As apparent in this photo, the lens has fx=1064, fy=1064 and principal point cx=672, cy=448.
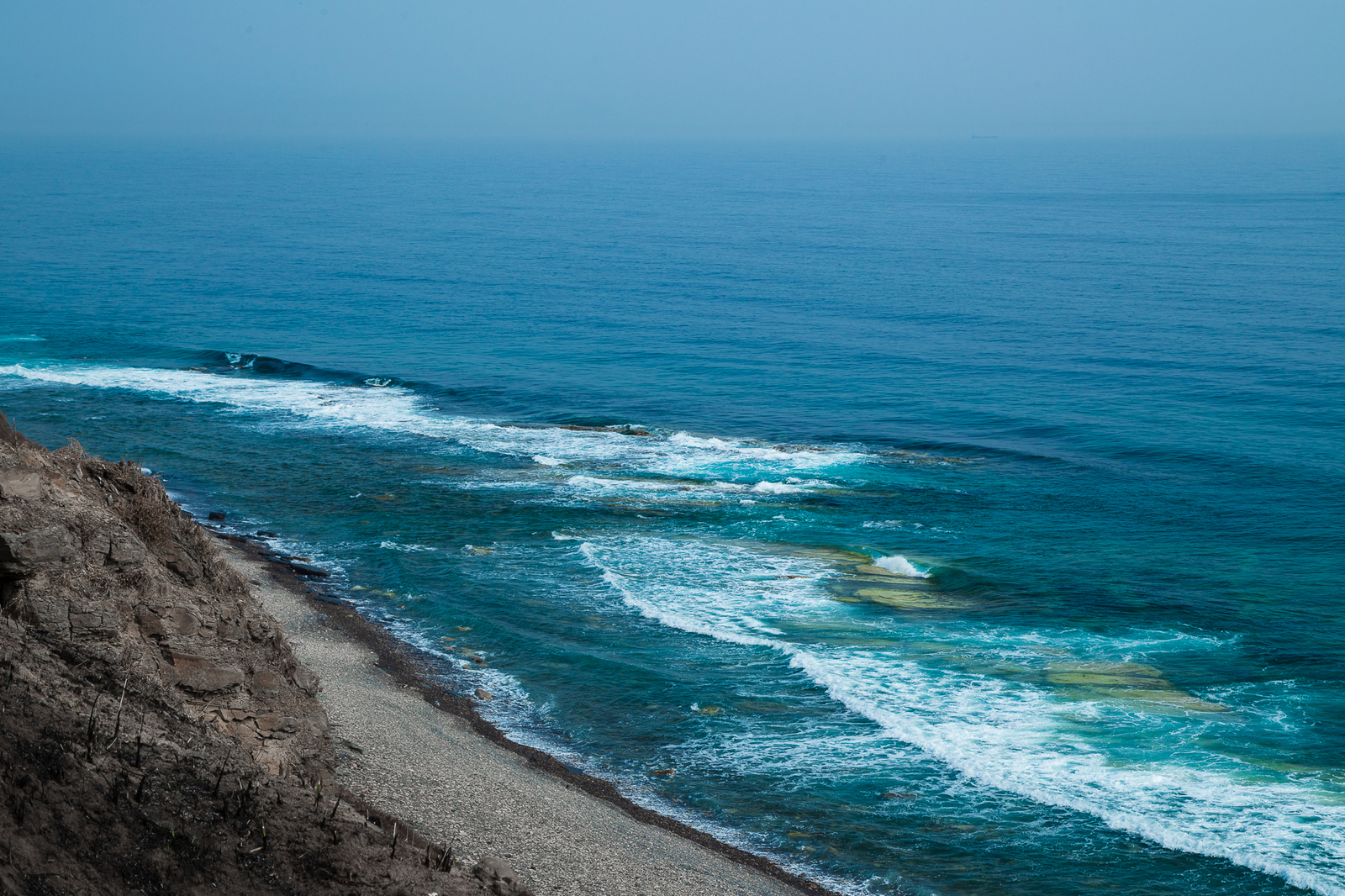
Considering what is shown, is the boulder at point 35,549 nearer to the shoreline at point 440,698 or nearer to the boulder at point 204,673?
the boulder at point 204,673

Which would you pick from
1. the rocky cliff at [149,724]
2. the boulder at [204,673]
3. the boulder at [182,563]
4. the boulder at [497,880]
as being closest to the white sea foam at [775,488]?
the rocky cliff at [149,724]

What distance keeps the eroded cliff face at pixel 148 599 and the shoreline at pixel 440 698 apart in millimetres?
5559

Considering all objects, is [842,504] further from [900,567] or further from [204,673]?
[204,673]

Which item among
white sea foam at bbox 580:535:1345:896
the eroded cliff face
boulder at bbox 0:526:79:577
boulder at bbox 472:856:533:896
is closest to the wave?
white sea foam at bbox 580:535:1345:896

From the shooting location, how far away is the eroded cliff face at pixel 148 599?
44.9 feet

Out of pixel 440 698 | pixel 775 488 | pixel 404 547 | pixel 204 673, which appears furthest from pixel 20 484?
pixel 775 488

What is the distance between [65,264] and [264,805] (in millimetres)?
95389

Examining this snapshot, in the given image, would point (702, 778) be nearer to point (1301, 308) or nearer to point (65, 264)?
point (1301, 308)

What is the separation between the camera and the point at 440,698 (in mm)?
24672

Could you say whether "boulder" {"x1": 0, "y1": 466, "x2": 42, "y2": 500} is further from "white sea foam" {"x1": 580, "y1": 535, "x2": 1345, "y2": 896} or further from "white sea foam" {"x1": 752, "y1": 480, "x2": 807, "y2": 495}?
"white sea foam" {"x1": 752, "y1": 480, "x2": 807, "y2": 495}

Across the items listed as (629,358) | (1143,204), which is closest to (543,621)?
(629,358)

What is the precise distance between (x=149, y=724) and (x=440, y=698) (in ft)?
39.2

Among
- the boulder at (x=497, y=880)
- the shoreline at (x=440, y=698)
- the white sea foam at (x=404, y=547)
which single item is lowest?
the shoreline at (x=440, y=698)

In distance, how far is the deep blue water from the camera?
21.4 meters
